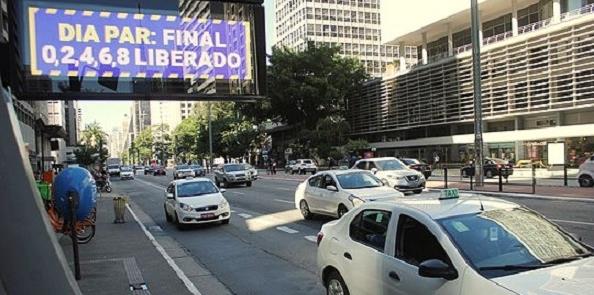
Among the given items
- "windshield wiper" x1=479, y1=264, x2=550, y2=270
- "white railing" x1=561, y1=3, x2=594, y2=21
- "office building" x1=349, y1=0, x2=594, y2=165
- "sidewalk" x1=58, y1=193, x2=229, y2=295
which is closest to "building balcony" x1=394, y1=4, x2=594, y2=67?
"white railing" x1=561, y1=3, x2=594, y2=21

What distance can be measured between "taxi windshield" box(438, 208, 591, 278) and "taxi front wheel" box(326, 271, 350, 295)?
166 cm

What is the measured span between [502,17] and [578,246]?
179ft

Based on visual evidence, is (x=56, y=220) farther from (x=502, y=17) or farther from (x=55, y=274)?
(x=502, y=17)

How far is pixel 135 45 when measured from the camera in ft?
29.0

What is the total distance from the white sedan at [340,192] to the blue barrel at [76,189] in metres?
5.88

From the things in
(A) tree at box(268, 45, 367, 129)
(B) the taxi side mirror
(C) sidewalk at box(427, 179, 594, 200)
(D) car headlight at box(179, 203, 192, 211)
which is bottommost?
(C) sidewalk at box(427, 179, 594, 200)

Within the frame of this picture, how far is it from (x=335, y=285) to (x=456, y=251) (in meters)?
2.13

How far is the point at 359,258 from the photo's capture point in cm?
585

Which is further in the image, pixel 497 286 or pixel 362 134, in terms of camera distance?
pixel 362 134

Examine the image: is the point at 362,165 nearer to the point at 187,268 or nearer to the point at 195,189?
the point at 195,189

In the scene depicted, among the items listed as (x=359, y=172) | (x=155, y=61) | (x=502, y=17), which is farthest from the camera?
(x=502, y=17)

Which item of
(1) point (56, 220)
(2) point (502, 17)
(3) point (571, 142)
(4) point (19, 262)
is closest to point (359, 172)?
(1) point (56, 220)

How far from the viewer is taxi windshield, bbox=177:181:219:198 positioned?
1678cm

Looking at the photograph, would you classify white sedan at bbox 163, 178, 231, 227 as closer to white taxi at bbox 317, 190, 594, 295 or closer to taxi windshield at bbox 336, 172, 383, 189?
taxi windshield at bbox 336, 172, 383, 189
